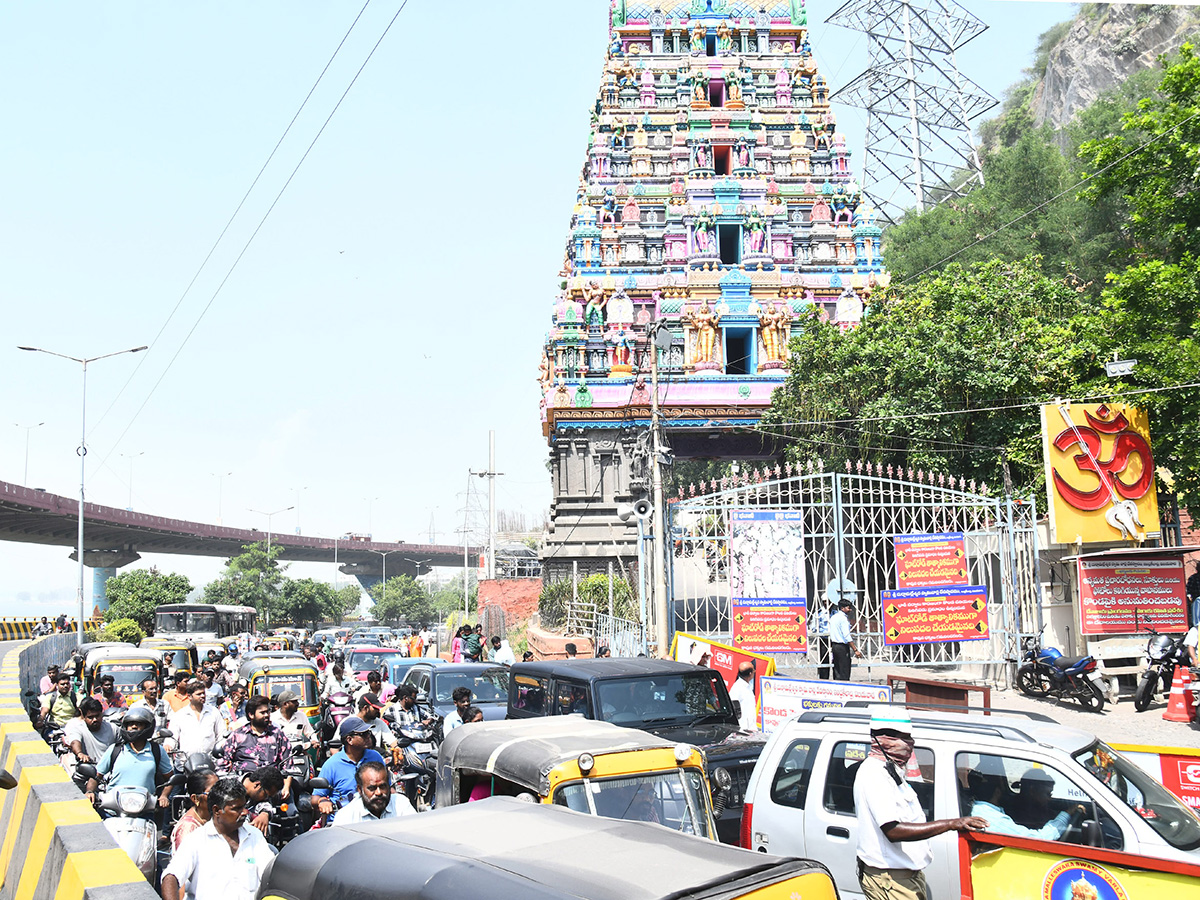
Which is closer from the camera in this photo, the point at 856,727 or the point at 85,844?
the point at 85,844

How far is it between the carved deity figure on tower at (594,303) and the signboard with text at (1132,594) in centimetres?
2377

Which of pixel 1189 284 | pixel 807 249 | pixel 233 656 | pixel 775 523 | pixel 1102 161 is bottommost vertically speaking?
pixel 233 656

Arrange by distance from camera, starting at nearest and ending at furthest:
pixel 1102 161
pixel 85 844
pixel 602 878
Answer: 1. pixel 602 878
2. pixel 85 844
3. pixel 1102 161

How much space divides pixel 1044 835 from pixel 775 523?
1145 cm

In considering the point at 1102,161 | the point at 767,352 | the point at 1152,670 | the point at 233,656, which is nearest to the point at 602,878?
the point at 1152,670

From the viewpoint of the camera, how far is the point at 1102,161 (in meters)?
19.5

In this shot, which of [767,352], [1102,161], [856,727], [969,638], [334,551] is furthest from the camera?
[334,551]

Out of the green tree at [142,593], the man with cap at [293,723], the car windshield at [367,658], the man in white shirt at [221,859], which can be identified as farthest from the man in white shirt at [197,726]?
the green tree at [142,593]

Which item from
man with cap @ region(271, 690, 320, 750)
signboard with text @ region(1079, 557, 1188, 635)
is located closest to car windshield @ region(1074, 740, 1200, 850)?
man with cap @ region(271, 690, 320, 750)

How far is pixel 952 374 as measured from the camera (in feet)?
84.0

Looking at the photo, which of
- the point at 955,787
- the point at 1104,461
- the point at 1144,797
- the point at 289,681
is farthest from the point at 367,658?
the point at 1144,797

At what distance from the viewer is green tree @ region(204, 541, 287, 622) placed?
74938 millimetres

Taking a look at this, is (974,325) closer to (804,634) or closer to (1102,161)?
(1102,161)

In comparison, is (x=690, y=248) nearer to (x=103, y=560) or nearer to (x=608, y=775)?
(x=608, y=775)
